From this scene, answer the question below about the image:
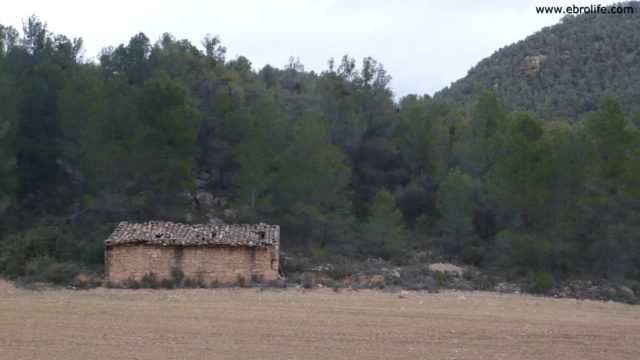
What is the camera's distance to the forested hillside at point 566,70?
194 ft

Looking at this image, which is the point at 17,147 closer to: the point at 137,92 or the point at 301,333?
the point at 137,92

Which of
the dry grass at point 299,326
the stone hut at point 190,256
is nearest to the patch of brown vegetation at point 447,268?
the dry grass at point 299,326

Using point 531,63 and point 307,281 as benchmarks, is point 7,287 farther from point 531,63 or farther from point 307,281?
point 531,63

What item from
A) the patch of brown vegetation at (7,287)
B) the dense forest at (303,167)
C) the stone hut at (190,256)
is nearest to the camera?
the patch of brown vegetation at (7,287)

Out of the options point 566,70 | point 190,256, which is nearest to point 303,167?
point 190,256

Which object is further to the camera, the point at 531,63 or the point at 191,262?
the point at 531,63

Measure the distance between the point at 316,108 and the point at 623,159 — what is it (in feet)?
56.7

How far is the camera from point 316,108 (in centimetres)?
4475

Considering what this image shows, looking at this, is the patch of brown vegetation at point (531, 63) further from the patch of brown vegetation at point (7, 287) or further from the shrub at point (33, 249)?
the patch of brown vegetation at point (7, 287)

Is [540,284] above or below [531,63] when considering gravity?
below

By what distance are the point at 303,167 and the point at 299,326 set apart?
18.1 metres

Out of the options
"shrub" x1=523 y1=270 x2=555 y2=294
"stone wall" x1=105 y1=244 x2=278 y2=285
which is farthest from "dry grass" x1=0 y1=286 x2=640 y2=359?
"shrub" x1=523 y1=270 x2=555 y2=294

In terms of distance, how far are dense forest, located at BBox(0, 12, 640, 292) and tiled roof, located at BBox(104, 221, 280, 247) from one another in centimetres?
259

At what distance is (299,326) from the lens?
736 inches
